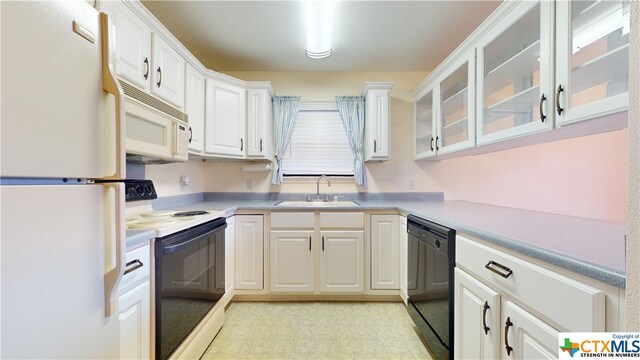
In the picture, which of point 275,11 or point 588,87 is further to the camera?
point 275,11

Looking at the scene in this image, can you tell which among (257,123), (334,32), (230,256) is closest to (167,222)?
(230,256)

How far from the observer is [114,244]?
0.78 metres

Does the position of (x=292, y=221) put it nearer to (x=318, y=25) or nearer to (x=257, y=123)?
(x=257, y=123)

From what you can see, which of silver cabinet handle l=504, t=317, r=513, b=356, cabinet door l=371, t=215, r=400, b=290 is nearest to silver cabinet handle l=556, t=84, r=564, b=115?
silver cabinet handle l=504, t=317, r=513, b=356

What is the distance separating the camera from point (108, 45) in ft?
2.48

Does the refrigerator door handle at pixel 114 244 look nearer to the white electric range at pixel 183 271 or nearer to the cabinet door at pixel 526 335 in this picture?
the white electric range at pixel 183 271

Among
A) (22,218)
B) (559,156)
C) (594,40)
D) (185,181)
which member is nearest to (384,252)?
(559,156)

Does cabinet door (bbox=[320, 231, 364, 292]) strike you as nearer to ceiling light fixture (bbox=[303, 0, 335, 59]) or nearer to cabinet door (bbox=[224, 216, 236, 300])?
cabinet door (bbox=[224, 216, 236, 300])

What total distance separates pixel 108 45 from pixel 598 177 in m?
2.96

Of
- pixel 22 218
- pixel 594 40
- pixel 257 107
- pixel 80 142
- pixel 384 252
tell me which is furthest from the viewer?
pixel 257 107

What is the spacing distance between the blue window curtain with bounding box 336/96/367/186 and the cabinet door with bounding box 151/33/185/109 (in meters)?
1.55

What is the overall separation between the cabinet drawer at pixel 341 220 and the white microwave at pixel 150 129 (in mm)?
1238

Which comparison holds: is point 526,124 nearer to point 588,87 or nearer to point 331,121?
point 588,87

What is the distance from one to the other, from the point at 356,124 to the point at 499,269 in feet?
6.59
